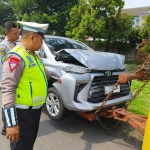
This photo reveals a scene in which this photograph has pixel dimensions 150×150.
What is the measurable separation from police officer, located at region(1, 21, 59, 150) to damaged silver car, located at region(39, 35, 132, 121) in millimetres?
1228

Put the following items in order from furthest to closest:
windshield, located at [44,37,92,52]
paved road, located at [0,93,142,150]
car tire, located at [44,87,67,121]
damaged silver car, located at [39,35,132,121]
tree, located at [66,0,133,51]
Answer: tree, located at [66,0,133,51], windshield, located at [44,37,92,52], car tire, located at [44,87,67,121], damaged silver car, located at [39,35,132,121], paved road, located at [0,93,142,150]

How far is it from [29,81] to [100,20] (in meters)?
13.4

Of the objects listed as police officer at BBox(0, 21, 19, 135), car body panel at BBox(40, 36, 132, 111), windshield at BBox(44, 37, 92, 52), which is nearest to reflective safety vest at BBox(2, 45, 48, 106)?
car body panel at BBox(40, 36, 132, 111)

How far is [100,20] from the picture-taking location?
14.4 m

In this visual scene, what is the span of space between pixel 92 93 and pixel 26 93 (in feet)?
5.29

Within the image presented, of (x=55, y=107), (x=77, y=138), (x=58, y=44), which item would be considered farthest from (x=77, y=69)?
(x=58, y=44)

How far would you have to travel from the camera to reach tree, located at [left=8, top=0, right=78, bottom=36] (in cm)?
1816

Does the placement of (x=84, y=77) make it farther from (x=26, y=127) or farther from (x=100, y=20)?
(x=100, y=20)

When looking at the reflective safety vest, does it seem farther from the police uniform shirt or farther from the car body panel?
the police uniform shirt

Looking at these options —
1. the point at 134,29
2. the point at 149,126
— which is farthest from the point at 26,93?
the point at 134,29

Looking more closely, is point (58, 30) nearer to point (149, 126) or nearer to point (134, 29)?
point (134, 29)

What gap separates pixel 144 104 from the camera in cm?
504

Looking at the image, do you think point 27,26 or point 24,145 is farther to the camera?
point 24,145

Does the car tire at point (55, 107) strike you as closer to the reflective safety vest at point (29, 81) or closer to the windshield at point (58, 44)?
the windshield at point (58, 44)
